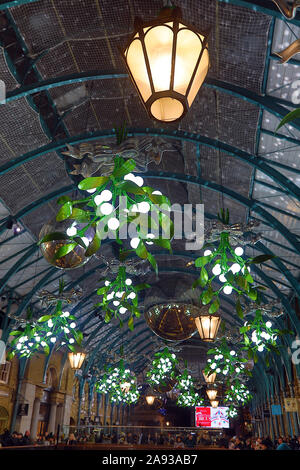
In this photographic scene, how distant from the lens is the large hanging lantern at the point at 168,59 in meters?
2.24

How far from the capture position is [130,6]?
7.47 m

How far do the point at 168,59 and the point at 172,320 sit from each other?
727 centimetres

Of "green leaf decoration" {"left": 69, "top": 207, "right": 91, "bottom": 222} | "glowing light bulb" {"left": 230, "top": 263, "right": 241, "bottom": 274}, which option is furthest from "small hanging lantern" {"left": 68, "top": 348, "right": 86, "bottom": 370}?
"green leaf decoration" {"left": 69, "top": 207, "right": 91, "bottom": 222}

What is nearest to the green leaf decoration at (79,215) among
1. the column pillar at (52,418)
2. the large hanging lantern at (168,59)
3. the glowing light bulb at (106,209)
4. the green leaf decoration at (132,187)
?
the glowing light bulb at (106,209)

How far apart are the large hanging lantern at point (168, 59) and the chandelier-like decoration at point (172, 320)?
6822mm

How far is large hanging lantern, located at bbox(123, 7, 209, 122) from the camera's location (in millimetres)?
2244

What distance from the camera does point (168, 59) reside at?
223 cm

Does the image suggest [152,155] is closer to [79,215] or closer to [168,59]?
[79,215]

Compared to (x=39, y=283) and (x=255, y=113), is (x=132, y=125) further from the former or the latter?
(x=39, y=283)

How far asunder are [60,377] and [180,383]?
364 inches

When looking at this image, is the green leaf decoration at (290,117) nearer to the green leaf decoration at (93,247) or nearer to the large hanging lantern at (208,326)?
the green leaf decoration at (93,247)

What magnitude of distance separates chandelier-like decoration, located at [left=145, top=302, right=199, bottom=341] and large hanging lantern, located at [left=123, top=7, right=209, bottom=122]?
22.4ft

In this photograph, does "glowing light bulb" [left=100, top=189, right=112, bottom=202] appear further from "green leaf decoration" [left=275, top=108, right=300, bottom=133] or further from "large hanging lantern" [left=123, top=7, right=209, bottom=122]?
"green leaf decoration" [left=275, top=108, right=300, bottom=133]
